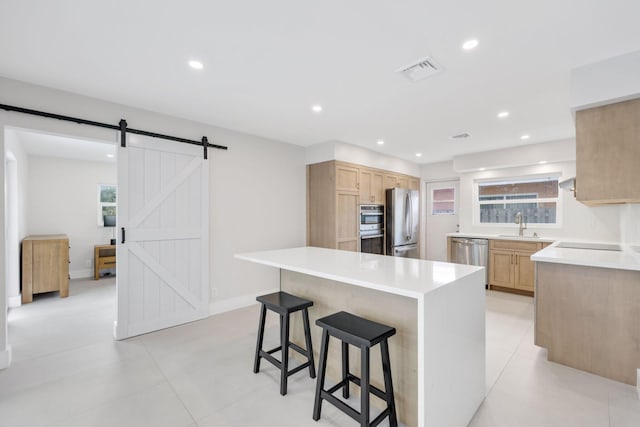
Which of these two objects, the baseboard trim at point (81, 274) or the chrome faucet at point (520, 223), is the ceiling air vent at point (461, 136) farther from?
the baseboard trim at point (81, 274)

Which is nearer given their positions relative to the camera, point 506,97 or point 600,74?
point 600,74

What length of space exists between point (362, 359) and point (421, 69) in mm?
2180

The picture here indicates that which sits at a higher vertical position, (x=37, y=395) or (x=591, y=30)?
(x=591, y=30)

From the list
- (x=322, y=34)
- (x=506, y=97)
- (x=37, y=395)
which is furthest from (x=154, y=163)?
(x=506, y=97)

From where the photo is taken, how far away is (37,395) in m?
2.09

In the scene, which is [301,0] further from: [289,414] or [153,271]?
[153,271]

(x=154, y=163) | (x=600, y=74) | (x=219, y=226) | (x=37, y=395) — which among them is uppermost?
(x=600, y=74)

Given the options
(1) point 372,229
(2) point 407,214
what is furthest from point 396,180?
(1) point 372,229

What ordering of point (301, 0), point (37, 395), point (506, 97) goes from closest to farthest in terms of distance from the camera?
point (301, 0)
point (37, 395)
point (506, 97)

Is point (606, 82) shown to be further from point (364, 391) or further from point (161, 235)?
point (161, 235)

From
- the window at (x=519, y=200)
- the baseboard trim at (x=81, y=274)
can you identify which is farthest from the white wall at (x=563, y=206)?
the baseboard trim at (x=81, y=274)

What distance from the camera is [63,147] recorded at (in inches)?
191

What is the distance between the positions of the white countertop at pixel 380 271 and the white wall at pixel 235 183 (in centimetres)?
170

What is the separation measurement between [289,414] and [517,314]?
3.36 m
